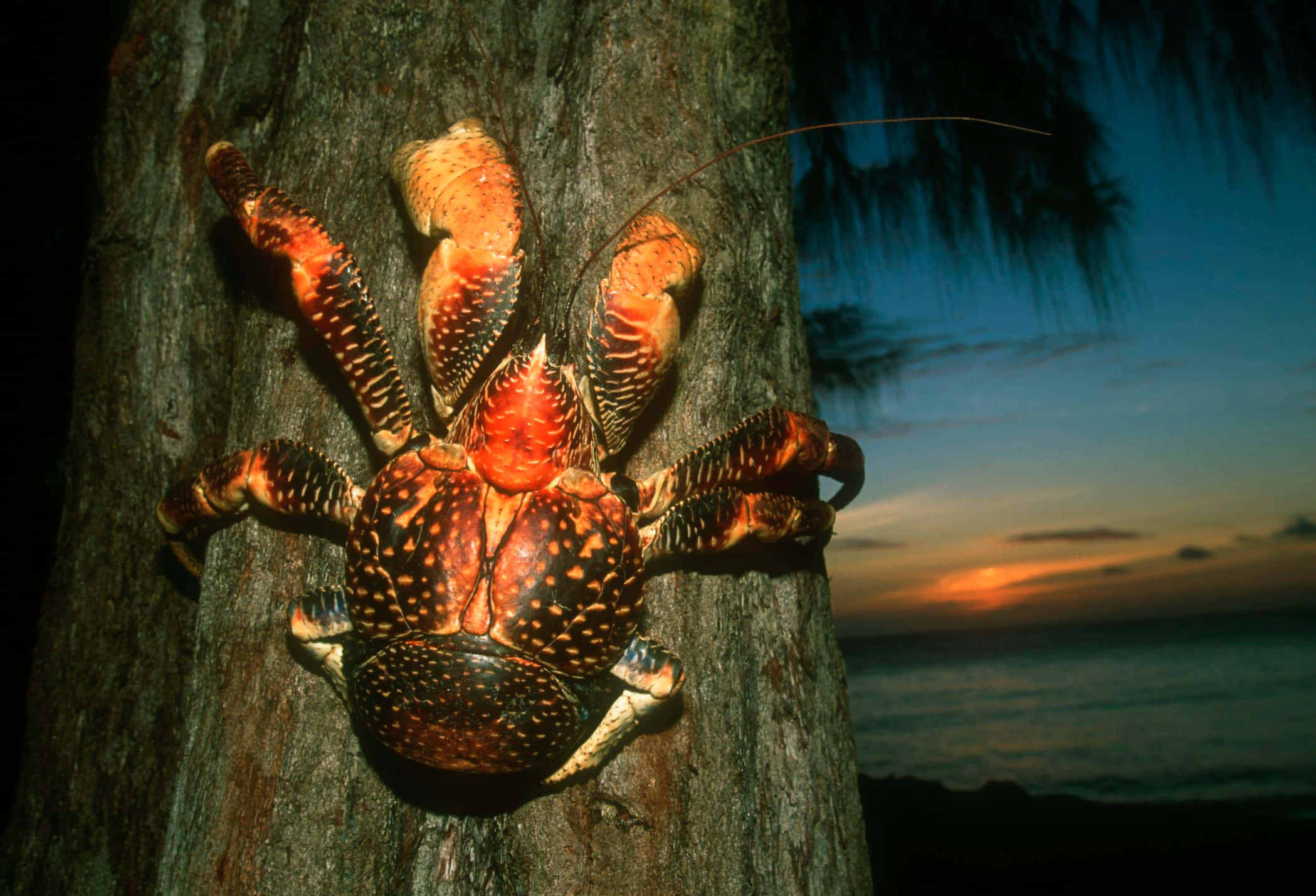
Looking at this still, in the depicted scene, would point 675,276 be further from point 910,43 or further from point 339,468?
point 910,43

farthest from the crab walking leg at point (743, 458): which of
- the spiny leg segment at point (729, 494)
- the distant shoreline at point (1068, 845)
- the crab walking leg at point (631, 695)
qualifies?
the distant shoreline at point (1068, 845)

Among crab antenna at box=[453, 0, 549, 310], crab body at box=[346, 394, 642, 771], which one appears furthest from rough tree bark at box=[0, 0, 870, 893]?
crab body at box=[346, 394, 642, 771]

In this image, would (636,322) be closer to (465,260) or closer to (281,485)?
(465,260)

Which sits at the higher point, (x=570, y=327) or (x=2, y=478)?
(x=2, y=478)

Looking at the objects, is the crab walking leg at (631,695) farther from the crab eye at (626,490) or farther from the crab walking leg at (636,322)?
the crab walking leg at (636,322)

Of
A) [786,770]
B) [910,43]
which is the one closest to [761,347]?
[786,770]

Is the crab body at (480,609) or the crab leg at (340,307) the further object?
Result: the crab leg at (340,307)

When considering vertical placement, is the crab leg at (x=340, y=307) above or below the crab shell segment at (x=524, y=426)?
above

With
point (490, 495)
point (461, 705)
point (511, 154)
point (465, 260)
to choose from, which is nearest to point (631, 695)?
point (461, 705)
